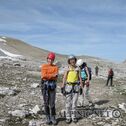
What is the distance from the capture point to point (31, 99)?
727 inches

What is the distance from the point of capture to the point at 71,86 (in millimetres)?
13289

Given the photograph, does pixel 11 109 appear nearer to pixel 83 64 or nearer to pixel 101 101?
pixel 83 64

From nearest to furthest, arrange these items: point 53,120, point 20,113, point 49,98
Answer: point 49,98
point 53,120
point 20,113

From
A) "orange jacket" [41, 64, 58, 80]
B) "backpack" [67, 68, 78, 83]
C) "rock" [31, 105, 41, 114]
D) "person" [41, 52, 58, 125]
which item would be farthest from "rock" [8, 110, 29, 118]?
"backpack" [67, 68, 78, 83]

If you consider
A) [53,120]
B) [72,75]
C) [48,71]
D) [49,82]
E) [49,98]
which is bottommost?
[53,120]

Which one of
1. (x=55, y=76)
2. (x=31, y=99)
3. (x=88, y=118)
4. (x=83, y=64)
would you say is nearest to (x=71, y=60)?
(x=55, y=76)

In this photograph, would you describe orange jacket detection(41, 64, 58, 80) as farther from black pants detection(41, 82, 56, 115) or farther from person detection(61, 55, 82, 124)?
person detection(61, 55, 82, 124)

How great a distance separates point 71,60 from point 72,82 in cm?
79

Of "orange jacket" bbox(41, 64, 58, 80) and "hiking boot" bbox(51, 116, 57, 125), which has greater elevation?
"orange jacket" bbox(41, 64, 58, 80)

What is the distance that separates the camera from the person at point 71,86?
1323 cm

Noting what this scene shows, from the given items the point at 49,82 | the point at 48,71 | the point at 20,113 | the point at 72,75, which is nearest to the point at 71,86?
the point at 72,75

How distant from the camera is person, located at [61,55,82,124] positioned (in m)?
13.2

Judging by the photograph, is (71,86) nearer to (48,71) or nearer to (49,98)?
(49,98)

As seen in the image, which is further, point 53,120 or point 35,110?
point 35,110
